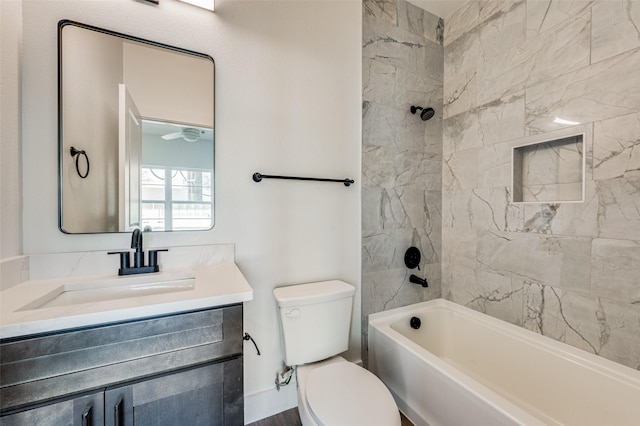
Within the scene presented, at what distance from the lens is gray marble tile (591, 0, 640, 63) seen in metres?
1.18

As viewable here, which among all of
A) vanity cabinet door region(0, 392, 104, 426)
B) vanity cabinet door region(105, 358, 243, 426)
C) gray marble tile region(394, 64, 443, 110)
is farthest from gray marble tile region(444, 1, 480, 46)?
vanity cabinet door region(0, 392, 104, 426)

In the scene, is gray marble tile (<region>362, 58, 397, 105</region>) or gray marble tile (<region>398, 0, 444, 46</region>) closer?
gray marble tile (<region>362, 58, 397, 105</region>)

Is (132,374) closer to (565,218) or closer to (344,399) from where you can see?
(344,399)

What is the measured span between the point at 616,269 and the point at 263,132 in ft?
6.39

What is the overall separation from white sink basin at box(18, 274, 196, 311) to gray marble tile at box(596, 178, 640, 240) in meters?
2.02

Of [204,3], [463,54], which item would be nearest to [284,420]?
[204,3]

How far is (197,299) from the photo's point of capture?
2.74 ft

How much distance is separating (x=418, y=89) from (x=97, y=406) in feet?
8.00

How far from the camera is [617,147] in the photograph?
1229mm


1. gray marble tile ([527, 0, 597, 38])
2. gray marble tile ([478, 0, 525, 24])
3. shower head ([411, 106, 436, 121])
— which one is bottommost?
shower head ([411, 106, 436, 121])

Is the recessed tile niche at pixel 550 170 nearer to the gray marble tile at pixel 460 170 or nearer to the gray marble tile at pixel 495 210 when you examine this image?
the gray marble tile at pixel 495 210

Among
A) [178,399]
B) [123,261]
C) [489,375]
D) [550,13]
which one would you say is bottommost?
[489,375]

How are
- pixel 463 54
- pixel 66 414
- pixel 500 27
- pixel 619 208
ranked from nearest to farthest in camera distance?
pixel 66 414
pixel 619 208
pixel 500 27
pixel 463 54

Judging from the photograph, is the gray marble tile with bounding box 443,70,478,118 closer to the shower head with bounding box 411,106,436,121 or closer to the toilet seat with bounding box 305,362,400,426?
the shower head with bounding box 411,106,436,121
